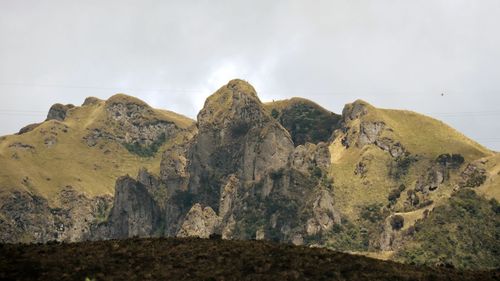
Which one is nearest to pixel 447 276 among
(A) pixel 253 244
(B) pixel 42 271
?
(A) pixel 253 244

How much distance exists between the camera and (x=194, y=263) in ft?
244

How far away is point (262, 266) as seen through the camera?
74.2 meters

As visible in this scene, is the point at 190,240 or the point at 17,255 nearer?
the point at 17,255

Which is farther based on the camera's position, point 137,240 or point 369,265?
point 137,240

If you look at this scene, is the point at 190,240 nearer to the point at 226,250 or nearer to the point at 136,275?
the point at 226,250

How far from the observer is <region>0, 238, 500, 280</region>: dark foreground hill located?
232ft

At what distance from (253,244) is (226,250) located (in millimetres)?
4252

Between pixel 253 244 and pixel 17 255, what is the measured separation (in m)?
23.7

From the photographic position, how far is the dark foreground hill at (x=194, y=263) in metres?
70.6

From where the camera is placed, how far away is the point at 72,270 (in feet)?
231

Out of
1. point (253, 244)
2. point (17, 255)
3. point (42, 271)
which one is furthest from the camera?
point (253, 244)

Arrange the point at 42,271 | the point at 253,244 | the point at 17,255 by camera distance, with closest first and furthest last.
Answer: the point at 42,271 → the point at 17,255 → the point at 253,244

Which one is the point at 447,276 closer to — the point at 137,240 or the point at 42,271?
the point at 137,240

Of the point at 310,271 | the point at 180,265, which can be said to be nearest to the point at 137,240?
the point at 180,265
